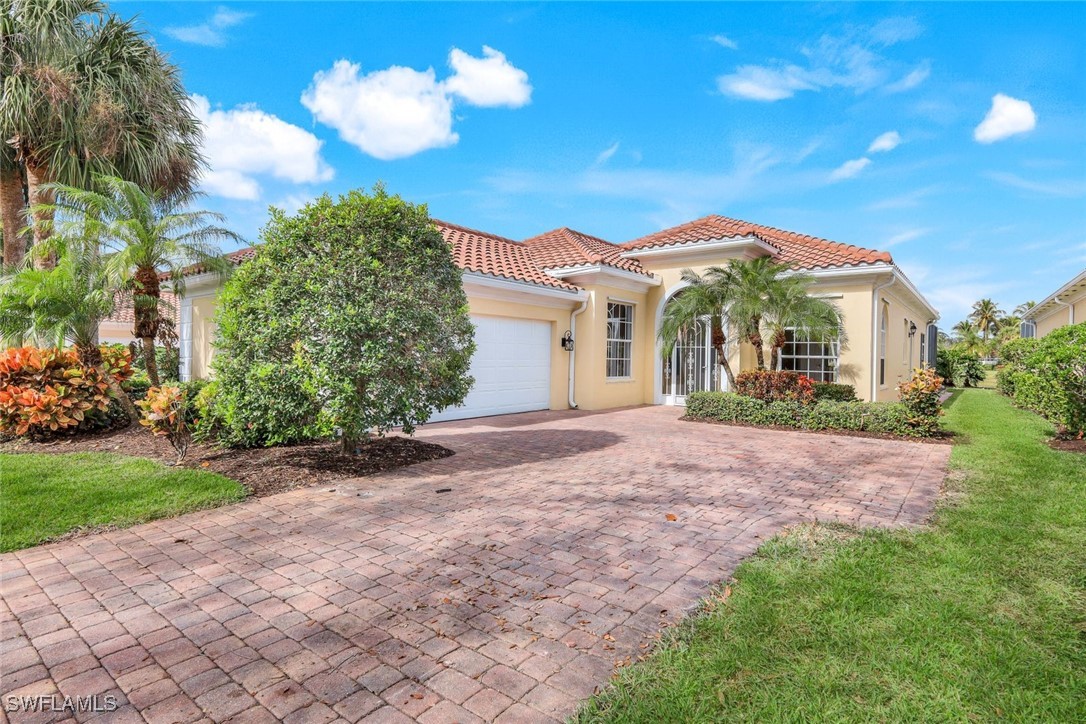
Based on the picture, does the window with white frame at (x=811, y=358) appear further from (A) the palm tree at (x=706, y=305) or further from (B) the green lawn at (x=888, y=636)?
(B) the green lawn at (x=888, y=636)

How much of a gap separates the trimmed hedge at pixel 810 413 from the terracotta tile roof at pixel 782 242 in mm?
3416

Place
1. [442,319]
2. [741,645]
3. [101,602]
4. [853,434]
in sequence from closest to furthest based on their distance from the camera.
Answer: [741,645], [101,602], [442,319], [853,434]

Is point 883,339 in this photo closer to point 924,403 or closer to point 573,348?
point 924,403

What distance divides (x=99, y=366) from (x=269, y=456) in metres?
4.51

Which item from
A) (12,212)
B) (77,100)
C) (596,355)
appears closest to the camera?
(77,100)

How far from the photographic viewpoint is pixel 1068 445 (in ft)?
29.3

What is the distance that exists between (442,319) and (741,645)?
553 cm

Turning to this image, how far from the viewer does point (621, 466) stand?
7.55 m

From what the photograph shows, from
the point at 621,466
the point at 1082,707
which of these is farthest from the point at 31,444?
the point at 1082,707

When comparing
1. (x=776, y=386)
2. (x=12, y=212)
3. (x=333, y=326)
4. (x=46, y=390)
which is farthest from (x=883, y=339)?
(x=12, y=212)

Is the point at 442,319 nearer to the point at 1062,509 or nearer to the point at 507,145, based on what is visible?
the point at 1062,509

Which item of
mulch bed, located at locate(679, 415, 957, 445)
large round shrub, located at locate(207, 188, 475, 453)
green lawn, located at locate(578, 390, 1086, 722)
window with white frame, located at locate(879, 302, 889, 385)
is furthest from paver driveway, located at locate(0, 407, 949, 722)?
window with white frame, located at locate(879, 302, 889, 385)

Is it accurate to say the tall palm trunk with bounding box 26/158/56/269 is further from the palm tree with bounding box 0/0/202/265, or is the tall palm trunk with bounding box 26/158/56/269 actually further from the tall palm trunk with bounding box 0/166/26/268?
the tall palm trunk with bounding box 0/166/26/268

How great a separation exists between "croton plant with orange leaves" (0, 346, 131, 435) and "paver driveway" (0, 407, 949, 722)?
572cm
